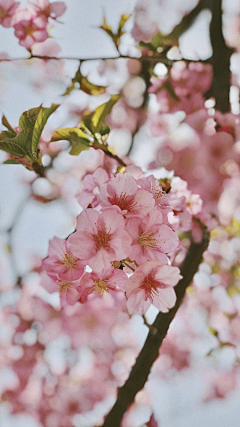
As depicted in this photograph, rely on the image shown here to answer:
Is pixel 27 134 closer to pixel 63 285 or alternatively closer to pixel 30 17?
pixel 63 285

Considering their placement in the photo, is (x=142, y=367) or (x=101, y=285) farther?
(x=142, y=367)

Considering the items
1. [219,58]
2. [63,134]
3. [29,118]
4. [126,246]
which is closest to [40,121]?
[29,118]

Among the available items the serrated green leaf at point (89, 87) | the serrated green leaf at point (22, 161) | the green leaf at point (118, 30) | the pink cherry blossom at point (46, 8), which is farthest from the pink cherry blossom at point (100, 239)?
the pink cherry blossom at point (46, 8)

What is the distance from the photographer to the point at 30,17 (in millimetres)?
1431

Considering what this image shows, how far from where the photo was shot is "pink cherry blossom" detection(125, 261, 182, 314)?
0.56m

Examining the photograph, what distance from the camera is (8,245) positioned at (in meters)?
1.81

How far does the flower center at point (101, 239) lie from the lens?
530 mm

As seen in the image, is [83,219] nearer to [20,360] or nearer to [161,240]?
[161,240]

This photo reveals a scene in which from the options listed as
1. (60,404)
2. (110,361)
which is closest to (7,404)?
(60,404)

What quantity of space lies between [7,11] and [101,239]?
1374mm

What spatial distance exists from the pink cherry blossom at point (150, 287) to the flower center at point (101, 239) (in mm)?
70

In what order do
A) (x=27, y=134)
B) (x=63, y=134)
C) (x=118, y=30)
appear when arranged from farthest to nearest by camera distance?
1. (x=118, y=30)
2. (x=63, y=134)
3. (x=27, y=134)

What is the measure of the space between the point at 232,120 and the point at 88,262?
41.8 inches

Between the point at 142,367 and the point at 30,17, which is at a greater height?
the point at 30,17
